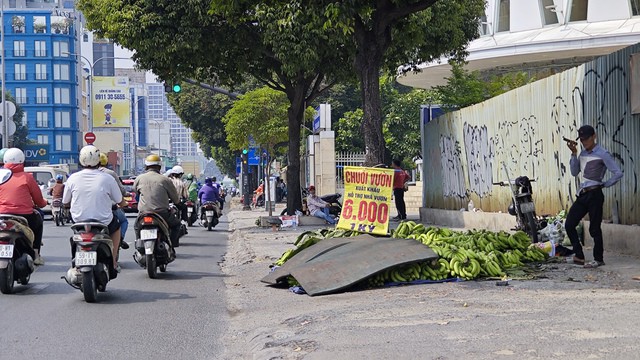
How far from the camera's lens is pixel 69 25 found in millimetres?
97500

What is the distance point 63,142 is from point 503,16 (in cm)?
6788

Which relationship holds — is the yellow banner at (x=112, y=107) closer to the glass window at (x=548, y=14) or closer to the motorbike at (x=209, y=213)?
the glass window at (x=548, y=14)

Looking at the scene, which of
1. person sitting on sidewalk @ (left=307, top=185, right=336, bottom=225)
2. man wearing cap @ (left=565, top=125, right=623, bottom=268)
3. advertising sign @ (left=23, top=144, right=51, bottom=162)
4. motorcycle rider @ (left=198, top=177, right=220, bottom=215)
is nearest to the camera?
man wearing cap @ (left=565, top=125, right=623, bottom=268)

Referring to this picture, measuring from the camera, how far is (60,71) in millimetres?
101312

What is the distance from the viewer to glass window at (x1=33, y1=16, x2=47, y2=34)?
9788 centimetres

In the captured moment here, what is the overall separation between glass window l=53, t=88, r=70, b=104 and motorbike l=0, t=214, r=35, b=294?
92.7 m

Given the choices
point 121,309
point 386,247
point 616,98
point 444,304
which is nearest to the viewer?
point 444,304

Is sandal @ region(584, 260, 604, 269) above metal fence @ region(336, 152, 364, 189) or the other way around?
the other way around

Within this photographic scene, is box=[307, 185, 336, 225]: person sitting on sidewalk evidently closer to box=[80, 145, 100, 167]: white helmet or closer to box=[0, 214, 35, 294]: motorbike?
box=[0, 214, 35, 294]: motorbike

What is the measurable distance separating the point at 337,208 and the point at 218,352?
19185 mm

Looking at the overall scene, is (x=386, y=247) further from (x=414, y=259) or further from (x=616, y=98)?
(x=616, y=98)

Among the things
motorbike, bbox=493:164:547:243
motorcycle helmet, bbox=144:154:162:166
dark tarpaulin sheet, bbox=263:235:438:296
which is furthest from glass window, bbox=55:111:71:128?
dark tarpaulin sheet, bbox=263:235:438:296

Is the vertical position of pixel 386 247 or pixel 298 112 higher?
pixel 298 112

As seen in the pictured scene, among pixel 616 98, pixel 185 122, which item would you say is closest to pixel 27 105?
pixel 185 122
